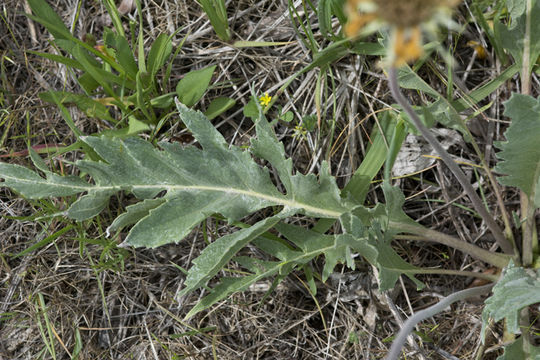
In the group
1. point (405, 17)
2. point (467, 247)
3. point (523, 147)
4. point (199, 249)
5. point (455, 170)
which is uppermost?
point (405, 17)

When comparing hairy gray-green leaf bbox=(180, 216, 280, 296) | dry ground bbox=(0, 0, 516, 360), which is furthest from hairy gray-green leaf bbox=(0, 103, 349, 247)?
dry ground bbox=(0, 0, 516, 360)

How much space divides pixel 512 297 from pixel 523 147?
0.66 m

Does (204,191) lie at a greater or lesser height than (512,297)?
greater

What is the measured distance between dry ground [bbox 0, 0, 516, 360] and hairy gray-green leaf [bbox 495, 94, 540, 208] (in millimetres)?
412

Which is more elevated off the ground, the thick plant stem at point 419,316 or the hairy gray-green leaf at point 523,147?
the hairy gray-green leaf at point 523,147

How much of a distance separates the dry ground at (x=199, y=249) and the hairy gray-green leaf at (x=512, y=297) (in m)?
0.59

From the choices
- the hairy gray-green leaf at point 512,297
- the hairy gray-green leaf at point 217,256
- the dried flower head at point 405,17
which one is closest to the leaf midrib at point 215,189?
the hairy gray-green leaf at point 217,256

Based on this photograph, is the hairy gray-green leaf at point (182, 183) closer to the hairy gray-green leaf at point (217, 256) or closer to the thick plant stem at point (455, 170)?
the hairy gray-green leaf at point (217, 256)

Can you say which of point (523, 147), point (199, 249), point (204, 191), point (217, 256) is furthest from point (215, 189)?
point (523, 147)

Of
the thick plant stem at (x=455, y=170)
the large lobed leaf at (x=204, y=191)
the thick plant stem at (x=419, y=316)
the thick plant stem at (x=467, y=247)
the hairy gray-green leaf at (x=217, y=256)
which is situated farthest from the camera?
the thick plant stem at (x=467, y=247)

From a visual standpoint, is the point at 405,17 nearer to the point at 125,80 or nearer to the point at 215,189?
the point at 215,189

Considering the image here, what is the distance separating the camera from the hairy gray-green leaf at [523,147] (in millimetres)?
2223

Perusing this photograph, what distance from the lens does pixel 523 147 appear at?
2.44 metres

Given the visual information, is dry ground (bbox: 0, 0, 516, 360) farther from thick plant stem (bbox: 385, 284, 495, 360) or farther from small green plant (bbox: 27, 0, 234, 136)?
thick plant stem (bbox: 385, 284, 495, 360)
